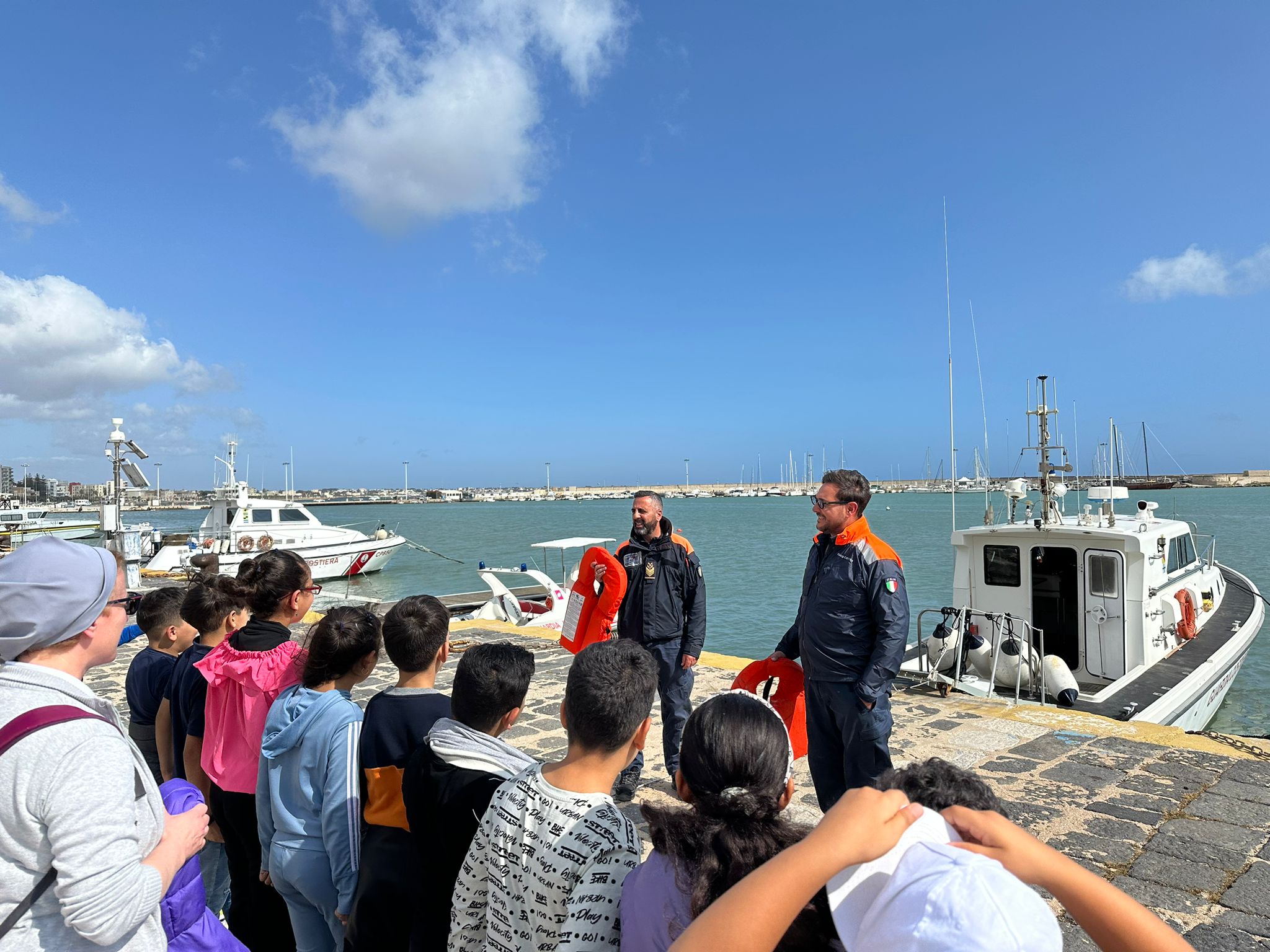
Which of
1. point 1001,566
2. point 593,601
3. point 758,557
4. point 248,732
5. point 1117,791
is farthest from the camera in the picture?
Result: point 758,557

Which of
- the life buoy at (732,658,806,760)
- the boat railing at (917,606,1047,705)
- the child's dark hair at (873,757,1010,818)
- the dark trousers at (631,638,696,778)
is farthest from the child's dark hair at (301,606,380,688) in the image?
the boat railing at (917,606,1047,705)

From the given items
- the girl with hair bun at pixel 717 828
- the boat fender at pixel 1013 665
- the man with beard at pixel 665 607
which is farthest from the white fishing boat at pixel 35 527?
the girl with hair bun at pixel 717 828

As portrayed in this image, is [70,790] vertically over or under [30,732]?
under

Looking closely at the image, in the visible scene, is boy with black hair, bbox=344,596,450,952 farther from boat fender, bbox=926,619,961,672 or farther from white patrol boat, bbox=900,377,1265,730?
boat fender, bbox=926,619,961,672

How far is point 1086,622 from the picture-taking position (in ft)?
29.1

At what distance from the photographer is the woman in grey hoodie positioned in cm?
132

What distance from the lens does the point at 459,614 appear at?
16547 millimetres

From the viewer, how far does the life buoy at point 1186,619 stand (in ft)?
30.9

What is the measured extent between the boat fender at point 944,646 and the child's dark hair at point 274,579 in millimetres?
6945

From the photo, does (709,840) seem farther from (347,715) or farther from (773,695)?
(773,695)

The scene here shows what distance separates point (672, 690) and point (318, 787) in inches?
106

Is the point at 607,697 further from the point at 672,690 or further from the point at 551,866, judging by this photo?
the point at 672,690

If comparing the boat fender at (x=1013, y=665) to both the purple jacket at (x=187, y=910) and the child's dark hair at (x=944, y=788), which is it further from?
the purple jacket at (x=187, y=910)

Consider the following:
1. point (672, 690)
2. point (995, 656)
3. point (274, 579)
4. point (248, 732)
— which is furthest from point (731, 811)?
point (995, 656)
